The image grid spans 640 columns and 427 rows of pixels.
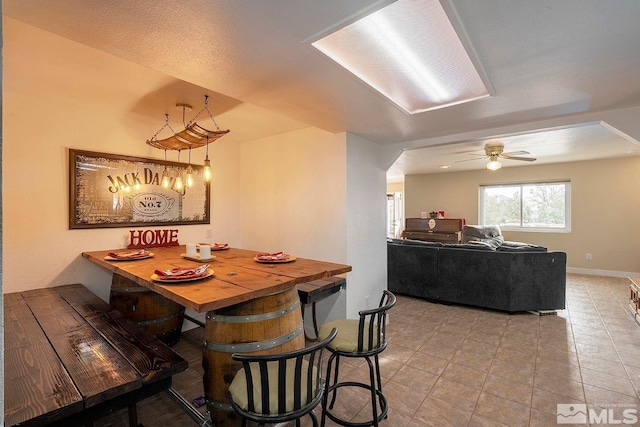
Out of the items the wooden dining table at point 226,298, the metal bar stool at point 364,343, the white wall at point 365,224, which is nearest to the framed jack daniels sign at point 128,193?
the wooden dining table at point 226,298

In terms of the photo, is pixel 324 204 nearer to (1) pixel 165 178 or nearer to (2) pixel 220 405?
(1) pixel 165 178

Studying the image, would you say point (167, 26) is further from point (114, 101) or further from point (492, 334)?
Answer: point (492, 334)

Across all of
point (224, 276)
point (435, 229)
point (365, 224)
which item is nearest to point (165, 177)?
point (224, 276)

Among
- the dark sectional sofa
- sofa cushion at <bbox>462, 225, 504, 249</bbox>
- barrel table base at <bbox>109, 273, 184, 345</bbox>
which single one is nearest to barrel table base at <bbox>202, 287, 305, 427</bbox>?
barrel table base at <bbox>109, 273, 184, 345</bbox>

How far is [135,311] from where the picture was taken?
98.9 inches

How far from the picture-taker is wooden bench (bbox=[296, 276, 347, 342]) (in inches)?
98.0

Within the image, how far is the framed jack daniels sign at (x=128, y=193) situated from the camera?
2654mm

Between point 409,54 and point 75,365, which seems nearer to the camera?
point 75,365

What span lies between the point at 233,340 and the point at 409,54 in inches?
73.9

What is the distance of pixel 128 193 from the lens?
2.94 meters

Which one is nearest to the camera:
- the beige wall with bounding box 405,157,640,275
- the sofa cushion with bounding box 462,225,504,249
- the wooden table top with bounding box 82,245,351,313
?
the wooden table top with bounding box 82,245,351,313

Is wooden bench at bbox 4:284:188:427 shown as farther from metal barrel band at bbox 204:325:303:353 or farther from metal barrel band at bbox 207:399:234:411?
metal barrel band at bbox 207:399:234:411

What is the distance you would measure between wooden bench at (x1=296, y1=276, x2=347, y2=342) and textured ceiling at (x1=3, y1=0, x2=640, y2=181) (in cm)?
141

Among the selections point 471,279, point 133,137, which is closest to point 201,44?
point 133,137
